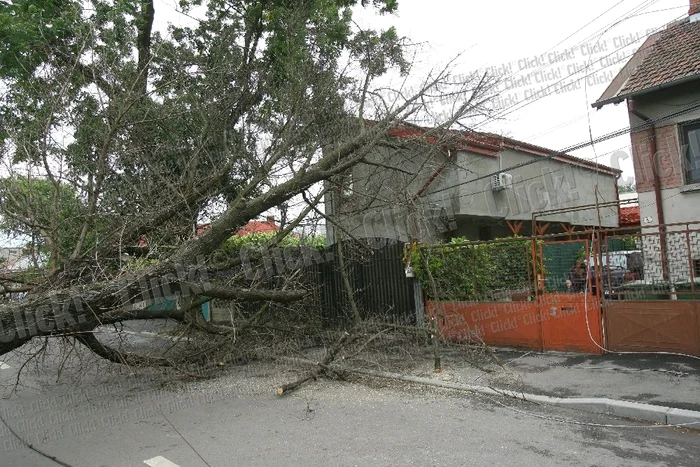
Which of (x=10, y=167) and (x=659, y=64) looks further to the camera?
(x=659, y=64)

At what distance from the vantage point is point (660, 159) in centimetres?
1073

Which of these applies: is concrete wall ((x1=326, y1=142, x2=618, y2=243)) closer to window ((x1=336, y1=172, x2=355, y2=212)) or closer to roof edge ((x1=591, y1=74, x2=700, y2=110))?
window ((x1=336, y1=172, x2=355, y2=212))

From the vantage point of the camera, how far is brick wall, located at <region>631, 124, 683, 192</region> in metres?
10.5

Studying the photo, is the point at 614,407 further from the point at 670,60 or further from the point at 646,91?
the point at 670,60

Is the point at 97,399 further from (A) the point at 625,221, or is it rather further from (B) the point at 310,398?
(A) the point at 625,221

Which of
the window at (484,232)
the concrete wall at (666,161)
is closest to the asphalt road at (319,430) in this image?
the concrete wall at (666,161)

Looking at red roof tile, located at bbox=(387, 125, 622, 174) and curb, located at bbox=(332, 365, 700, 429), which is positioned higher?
red roof tile, located at bbox=(387, 125, 622, 174)

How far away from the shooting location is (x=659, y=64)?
10.9m

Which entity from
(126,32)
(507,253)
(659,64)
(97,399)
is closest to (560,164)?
(659,64)

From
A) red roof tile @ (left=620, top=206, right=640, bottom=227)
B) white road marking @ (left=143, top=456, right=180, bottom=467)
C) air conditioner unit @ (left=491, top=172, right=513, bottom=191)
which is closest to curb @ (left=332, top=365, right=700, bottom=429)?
white road marking @ (left=143, top=456, right=180, bottom=467)

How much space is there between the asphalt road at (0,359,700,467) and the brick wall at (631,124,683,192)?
7183mm

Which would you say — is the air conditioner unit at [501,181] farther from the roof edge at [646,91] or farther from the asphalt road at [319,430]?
the asphalt road at [319,430]

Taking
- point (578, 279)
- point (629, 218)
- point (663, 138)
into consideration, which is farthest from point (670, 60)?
point (629, 218)

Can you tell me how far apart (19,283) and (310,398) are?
13.3ft
